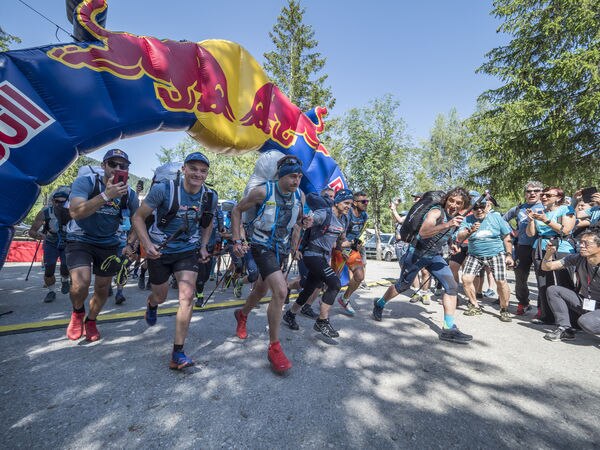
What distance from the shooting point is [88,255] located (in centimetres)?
340

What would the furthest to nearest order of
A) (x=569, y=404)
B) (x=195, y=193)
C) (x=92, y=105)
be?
(x=92, y=105) < (x=195, y=193) < (x=569, y=404)


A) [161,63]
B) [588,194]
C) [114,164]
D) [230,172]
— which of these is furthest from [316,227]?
[230,172]

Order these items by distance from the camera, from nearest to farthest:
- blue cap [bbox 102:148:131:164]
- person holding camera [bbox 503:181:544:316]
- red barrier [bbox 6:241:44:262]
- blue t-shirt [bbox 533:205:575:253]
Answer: blue cap [bbox 102:148:131:164], blue t-shirt [bbox 533:205:575:253], person holding camera [bbox 503:181:544:316], red barrier [bbox 6:241:44:262]

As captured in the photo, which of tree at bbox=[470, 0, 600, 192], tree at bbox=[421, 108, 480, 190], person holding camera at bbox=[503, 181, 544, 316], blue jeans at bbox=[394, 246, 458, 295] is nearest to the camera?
blue jeans at bbox=[394, 246, 458, 295]

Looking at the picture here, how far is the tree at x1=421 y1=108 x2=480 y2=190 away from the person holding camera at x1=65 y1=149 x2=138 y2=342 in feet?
106

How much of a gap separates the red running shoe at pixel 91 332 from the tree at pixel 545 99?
1433 cm

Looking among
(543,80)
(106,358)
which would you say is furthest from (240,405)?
(543,80)

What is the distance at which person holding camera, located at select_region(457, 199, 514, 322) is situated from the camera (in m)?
5.21

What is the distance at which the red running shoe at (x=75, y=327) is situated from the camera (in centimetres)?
341

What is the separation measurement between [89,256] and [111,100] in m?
2.34

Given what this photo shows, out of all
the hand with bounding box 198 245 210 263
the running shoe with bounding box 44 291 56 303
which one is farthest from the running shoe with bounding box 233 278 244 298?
the running shoe with bounding box 44 291 56 303

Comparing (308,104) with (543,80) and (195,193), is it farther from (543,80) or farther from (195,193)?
(195,193)

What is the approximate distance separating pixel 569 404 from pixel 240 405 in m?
2.78

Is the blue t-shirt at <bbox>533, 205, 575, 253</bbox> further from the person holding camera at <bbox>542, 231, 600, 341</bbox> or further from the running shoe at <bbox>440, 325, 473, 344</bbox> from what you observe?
the running shoe at <bbox>440, 325, 473, 344</bbox>
